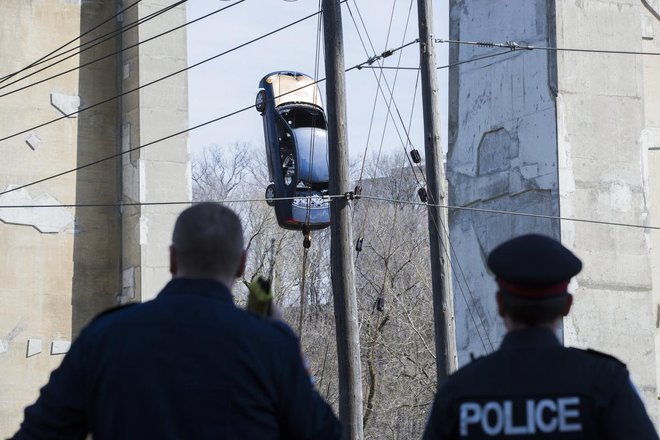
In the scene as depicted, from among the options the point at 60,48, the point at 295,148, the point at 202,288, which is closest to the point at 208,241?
the point at 202,288

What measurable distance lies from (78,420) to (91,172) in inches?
620

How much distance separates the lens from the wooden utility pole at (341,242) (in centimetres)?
1418

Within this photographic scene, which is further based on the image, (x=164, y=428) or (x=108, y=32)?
(x=108, y=32)

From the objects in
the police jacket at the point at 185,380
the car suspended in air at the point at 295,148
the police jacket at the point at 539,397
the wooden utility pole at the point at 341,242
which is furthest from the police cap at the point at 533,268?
the car suspended in air at the point at 295,148

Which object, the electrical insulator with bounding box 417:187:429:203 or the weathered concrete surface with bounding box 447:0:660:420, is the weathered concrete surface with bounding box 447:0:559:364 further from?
the electrical insulator with bounding box 417:187:429:203

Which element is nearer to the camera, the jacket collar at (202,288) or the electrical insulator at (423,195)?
the jacket collar at (202,288)

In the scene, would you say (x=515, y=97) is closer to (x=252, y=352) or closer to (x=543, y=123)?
(x=543, y=123)

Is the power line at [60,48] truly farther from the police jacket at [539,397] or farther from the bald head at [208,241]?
the police jacket at [539,397]

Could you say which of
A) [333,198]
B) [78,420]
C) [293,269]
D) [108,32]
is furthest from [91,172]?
[293,269]

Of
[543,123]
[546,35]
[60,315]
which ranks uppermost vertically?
[546,35]

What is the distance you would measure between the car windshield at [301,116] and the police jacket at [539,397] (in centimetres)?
1551

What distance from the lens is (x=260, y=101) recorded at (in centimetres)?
1947

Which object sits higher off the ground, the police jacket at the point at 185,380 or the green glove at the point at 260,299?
the green glove at the point at 260,299

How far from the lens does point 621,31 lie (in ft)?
51.6
